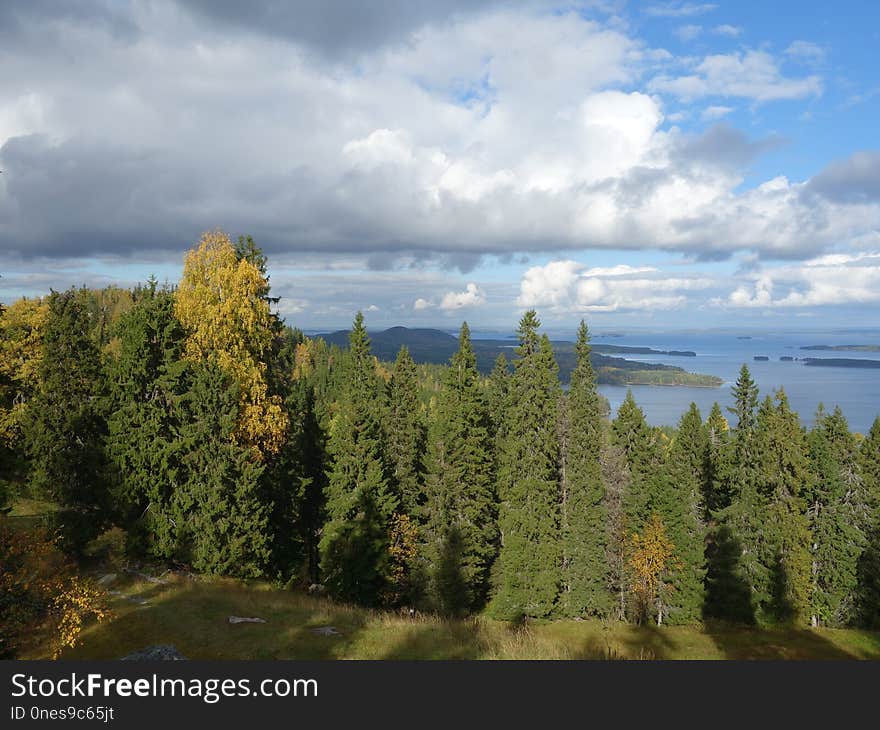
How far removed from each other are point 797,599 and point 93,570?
49029 mm

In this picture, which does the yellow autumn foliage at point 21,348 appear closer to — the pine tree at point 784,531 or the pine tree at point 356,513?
the pine tree at point 356,513

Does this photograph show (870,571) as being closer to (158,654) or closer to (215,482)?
(215,482)

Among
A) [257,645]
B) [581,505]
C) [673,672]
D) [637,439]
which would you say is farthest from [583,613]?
[673,672]

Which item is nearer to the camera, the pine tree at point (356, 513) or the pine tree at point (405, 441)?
the pine tree at point (356, 513)

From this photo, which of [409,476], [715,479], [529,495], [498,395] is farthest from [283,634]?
[715,479]

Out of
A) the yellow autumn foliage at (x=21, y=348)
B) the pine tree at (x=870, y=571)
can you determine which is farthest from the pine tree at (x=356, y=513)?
Answer: the pine tree at (x=870, y=571)

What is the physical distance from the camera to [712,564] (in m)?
47.7

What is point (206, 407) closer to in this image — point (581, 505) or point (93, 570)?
point (93, 570)

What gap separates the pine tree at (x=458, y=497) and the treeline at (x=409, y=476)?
6.1 inches

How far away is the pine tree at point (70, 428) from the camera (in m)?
27.2

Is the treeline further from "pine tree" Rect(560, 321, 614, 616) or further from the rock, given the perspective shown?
the rock

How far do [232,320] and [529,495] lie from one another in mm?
22898

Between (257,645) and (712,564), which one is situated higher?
(257,645)

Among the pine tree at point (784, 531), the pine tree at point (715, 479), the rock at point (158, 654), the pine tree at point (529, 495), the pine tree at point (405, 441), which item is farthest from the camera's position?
the pine tree at point (715, 479)
